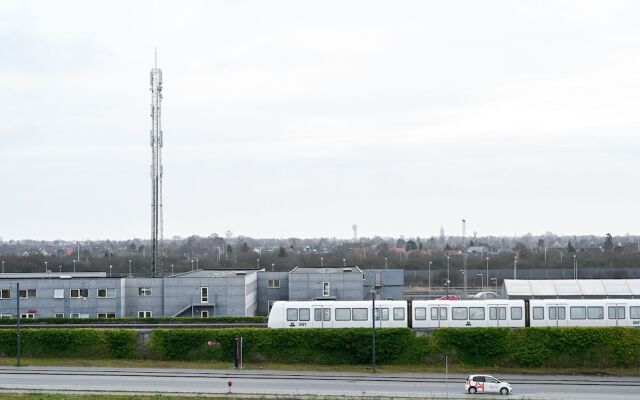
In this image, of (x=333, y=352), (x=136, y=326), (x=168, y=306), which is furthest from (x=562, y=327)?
(x=168, y=306)

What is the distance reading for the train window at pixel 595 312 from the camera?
56062 millimetres

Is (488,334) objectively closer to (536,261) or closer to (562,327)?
(562,327)

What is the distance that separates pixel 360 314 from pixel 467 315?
24.6ft

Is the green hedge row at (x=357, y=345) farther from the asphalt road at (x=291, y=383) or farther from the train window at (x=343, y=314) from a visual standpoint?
the asphalt road at (x=291, y=383)

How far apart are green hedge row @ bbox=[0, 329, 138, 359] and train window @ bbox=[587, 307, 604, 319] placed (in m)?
31.7

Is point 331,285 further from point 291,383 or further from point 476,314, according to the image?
point 291,383

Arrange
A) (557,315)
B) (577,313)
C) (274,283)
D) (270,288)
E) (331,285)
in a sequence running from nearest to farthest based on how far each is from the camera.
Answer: (557,315)
(577,313)
(331,285)
(274,283)
(270,288)

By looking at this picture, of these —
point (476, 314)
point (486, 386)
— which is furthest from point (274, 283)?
point (486, 386)

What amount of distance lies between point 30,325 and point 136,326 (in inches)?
361

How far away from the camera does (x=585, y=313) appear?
56156mm

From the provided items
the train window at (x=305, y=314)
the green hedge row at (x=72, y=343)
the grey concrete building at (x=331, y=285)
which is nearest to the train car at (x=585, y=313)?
the train window at (x=305, y=314)

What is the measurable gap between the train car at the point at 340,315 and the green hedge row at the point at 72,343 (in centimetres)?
1028

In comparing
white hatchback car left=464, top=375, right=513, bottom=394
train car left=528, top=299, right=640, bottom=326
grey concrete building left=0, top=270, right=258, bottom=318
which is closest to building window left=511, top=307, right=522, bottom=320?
train car left=528, top=299, right=640, bottom=326

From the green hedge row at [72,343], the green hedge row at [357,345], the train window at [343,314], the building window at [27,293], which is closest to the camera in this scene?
the green hedge row at [357,345]
